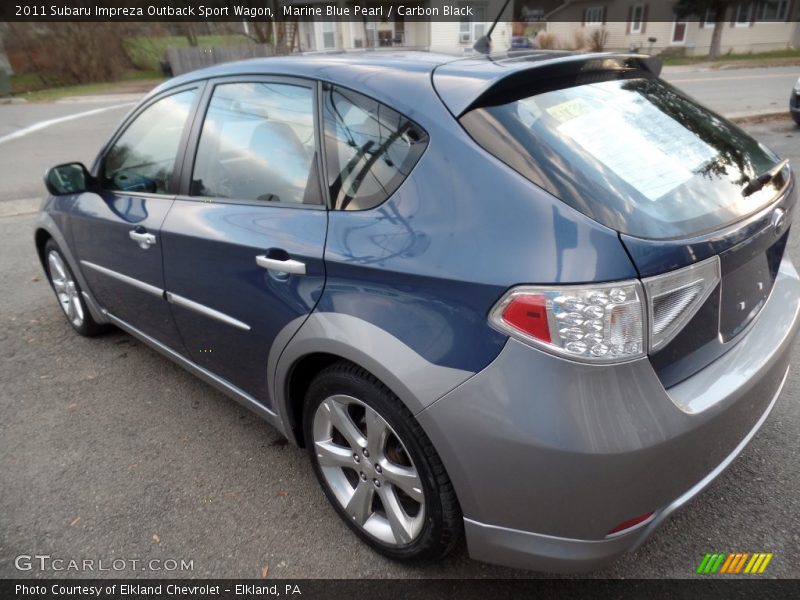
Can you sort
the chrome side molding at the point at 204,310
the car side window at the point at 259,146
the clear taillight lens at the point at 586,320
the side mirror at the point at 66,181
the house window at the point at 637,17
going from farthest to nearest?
1. the house window at the point at 637,17
2. the side mirror at the point at 66,181
3. the chrome side molding at the point at 204,310
4. the car side window at the point at 259,146
5. the clear taillight lens at the point at 586,320

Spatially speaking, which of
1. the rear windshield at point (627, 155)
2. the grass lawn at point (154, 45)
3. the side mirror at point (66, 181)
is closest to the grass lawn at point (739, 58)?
the grass lawn at point (154, 45)

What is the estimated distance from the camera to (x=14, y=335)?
397 cm

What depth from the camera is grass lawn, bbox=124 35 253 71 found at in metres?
28.6

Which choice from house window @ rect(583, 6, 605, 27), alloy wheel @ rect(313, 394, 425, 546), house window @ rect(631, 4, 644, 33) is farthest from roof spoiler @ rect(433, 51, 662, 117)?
house window @ rect(583, 6, 605, 27)

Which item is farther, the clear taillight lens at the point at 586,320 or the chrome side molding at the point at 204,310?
the chrome side molding at the point at 204,310

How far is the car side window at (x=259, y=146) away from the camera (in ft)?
6.83

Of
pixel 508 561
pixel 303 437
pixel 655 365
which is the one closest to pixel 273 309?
pixel 303 437

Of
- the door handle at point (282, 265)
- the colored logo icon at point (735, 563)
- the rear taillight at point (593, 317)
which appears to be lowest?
the colored logo icon at point (735, 563)

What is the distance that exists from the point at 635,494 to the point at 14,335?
4.18 metres

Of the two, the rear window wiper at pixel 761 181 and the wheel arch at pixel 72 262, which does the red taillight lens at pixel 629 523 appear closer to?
the rear window wiper at pixel 761 181

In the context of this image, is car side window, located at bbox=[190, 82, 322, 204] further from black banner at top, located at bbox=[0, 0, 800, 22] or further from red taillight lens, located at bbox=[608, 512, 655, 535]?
black banner at top, located at bbox=[0, 0, 800, 22]

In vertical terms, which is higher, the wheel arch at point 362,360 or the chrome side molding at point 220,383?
the wheel arch at point 362,360

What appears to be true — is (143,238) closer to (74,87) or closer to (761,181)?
(761,181)

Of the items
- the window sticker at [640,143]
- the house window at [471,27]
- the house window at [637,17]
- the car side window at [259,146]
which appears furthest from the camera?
the house window at [637,17]
